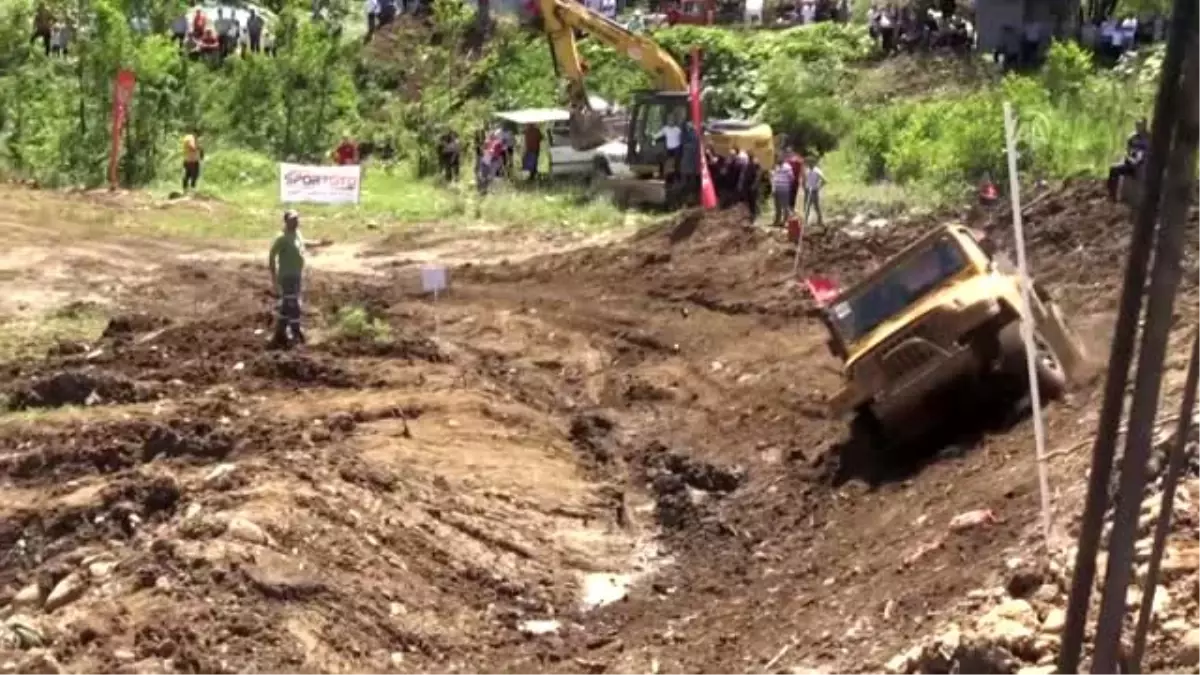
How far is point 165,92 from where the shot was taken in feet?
137

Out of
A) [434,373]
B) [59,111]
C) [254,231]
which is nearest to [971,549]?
[434,373]

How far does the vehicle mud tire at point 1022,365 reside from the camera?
15.7 meters

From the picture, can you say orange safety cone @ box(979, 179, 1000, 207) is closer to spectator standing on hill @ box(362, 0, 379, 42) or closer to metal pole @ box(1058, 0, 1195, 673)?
metal pole @ box(1058, 0, 1195, 673)

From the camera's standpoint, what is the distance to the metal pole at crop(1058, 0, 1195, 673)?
598cm

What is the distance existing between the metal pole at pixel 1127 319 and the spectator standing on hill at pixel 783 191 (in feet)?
82.8

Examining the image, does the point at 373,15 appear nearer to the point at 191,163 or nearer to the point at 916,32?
the point at 916,32

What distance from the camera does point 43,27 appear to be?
47500 millimetres

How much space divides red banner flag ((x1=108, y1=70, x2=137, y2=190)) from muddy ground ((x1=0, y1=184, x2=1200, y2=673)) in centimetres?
1288

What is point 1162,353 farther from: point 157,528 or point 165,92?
point 165,92

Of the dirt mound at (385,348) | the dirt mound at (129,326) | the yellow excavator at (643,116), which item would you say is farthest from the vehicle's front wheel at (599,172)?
the dirt mound at (385,348)

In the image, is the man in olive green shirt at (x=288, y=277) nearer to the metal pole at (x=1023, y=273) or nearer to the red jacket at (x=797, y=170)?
the metal pole at (x=1023, y=273)

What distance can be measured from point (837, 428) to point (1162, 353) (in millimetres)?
12041

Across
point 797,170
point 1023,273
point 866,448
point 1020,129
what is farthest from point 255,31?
point 1023,273

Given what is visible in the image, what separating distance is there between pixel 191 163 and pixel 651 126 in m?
8.72
